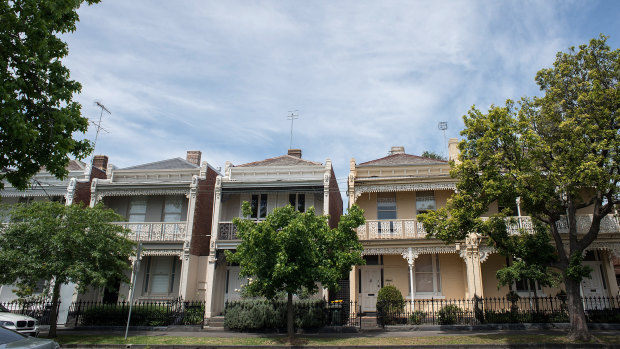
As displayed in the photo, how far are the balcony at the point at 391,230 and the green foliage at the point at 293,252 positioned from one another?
17.2ft

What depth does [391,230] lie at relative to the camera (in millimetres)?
20578

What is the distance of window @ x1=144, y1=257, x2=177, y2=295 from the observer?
22.6 m

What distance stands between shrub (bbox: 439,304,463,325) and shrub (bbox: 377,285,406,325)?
5.49 feet

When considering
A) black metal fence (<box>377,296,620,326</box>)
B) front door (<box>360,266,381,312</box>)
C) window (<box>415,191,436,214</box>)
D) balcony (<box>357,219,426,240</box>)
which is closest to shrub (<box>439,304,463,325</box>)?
black metal fence (<box>377,296,620,326</box>)

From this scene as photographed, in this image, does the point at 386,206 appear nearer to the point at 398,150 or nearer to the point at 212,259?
the point at 398,150

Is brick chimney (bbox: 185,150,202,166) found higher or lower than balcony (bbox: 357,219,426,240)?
higher

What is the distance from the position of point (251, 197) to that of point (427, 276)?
32.4 feet

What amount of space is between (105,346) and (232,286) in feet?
27.6

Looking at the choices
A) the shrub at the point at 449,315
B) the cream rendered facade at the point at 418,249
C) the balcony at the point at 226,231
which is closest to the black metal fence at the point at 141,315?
the balcony at the point at 226,231

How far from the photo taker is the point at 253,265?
14562mm

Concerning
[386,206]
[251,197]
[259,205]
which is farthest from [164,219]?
[386,206]

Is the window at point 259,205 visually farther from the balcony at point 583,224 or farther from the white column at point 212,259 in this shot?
the balcony at point 583,224

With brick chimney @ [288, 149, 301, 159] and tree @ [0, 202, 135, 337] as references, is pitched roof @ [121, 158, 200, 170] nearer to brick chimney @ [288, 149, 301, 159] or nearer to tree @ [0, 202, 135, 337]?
brick chimney @ [288, 149, 301, 159]

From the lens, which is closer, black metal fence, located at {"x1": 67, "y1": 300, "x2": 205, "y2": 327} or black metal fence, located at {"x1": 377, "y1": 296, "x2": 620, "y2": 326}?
black metal fence, located at {"x1": 377, "y1": 296, "x2": 620, "y2": 326}
